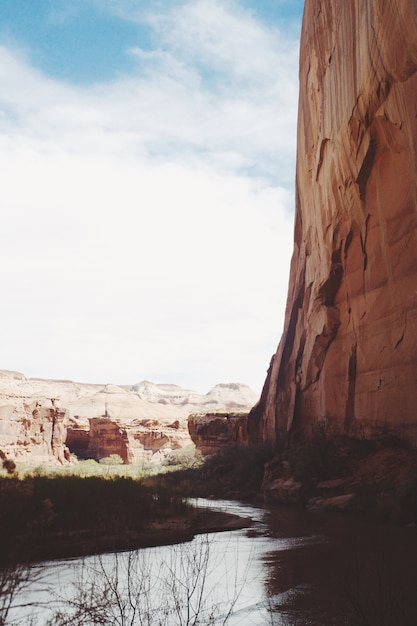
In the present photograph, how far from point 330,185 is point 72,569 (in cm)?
1626

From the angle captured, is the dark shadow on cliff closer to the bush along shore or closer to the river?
the river

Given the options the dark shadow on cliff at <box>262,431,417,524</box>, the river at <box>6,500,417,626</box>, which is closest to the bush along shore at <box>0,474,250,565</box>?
the river at <box>6,500,417,626</box>

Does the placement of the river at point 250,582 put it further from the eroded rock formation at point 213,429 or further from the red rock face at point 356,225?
the eroded rock formation at point 213,429

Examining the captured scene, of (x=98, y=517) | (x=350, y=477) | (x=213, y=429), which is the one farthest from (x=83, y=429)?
(x=98, y=517)

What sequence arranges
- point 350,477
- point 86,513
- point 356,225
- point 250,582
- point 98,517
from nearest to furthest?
point 250,582 → point 98,517 → point 86,513 → point 350,477 → point 356,225

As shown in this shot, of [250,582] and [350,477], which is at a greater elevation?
[350,477]

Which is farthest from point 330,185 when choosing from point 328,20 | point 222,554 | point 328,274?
point 222,554

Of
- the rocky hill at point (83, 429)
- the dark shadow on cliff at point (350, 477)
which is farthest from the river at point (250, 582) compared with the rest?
the rocky hill at point (83, 429)

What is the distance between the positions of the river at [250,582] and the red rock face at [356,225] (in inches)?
246

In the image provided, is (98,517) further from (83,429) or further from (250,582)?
(83,429)

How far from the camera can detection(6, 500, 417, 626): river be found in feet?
15.1

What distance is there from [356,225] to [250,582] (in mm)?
13839

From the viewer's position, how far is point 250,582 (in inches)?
265

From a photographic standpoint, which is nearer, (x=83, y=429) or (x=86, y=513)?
(x=86, y=513)
